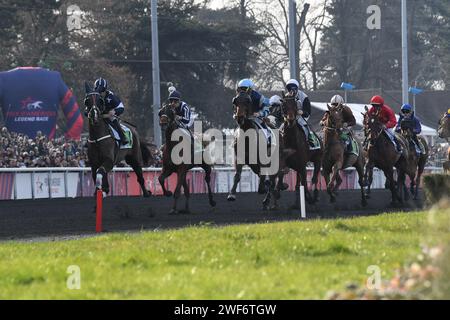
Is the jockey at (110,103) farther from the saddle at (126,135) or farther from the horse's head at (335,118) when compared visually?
the horse's head at (335,118)

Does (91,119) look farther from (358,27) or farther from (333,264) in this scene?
(358,27)

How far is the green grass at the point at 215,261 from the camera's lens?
8968 mm

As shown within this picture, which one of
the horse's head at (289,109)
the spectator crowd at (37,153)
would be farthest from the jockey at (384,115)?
the spectator crowd at (37,153)

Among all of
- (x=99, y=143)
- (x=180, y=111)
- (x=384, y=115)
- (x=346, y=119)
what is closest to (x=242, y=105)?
(x=180, y=111)

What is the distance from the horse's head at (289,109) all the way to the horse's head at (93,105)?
12.0 ft

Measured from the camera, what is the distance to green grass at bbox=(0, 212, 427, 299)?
29.4 feet

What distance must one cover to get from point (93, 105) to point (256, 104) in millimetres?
3213

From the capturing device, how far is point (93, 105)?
21.4 m

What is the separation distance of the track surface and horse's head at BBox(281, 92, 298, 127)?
1.78 meters

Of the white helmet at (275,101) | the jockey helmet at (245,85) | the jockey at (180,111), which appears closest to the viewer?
the jockey helmet at (245,85)

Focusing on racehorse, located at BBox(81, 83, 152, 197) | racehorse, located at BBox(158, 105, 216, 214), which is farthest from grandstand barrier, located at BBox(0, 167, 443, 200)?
racehorse, located at BBox(158, 105, 216, 214)

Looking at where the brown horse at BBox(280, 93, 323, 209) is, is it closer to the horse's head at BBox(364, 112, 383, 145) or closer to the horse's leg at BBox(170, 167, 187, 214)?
the horse's leg at BBox(170, 167, 187, 214)
